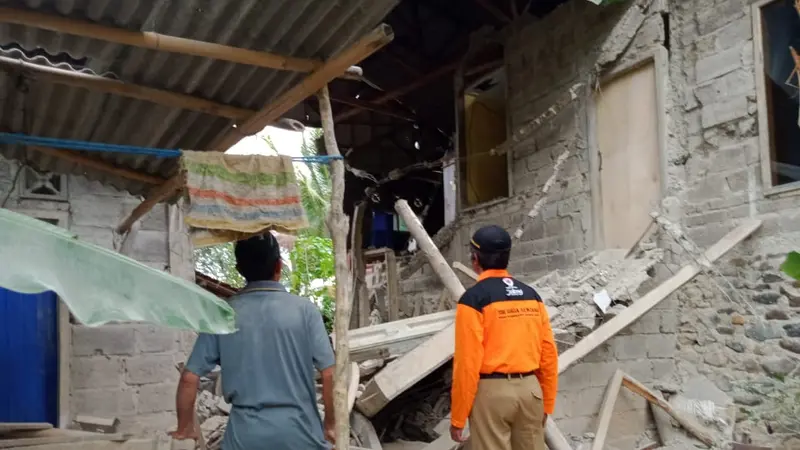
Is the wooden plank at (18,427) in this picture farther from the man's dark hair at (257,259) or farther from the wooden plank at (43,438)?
the man's dark hair at (257,259)

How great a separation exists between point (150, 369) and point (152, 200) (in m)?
1.41

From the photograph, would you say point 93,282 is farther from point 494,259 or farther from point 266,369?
point 494,259

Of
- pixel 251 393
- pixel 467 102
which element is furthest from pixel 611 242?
pixel 251 393

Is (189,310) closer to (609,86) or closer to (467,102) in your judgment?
(609,86)

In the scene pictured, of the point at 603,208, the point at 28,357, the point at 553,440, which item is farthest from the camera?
the point at 603,208

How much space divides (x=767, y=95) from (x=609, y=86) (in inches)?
77.3

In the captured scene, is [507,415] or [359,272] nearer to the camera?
[507,415]

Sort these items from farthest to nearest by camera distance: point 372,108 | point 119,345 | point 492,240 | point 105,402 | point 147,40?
1. point 372,108
2. point 119,345
3. point 105,402
4. point 492,240
5. point 147,40

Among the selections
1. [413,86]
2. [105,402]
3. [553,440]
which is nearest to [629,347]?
[553,440]

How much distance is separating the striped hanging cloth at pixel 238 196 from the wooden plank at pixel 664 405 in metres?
3.48

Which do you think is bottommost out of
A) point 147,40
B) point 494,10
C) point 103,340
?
point 103,340

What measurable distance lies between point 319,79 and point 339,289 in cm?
117

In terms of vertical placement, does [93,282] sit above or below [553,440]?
above

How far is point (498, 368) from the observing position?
376 centimetres
